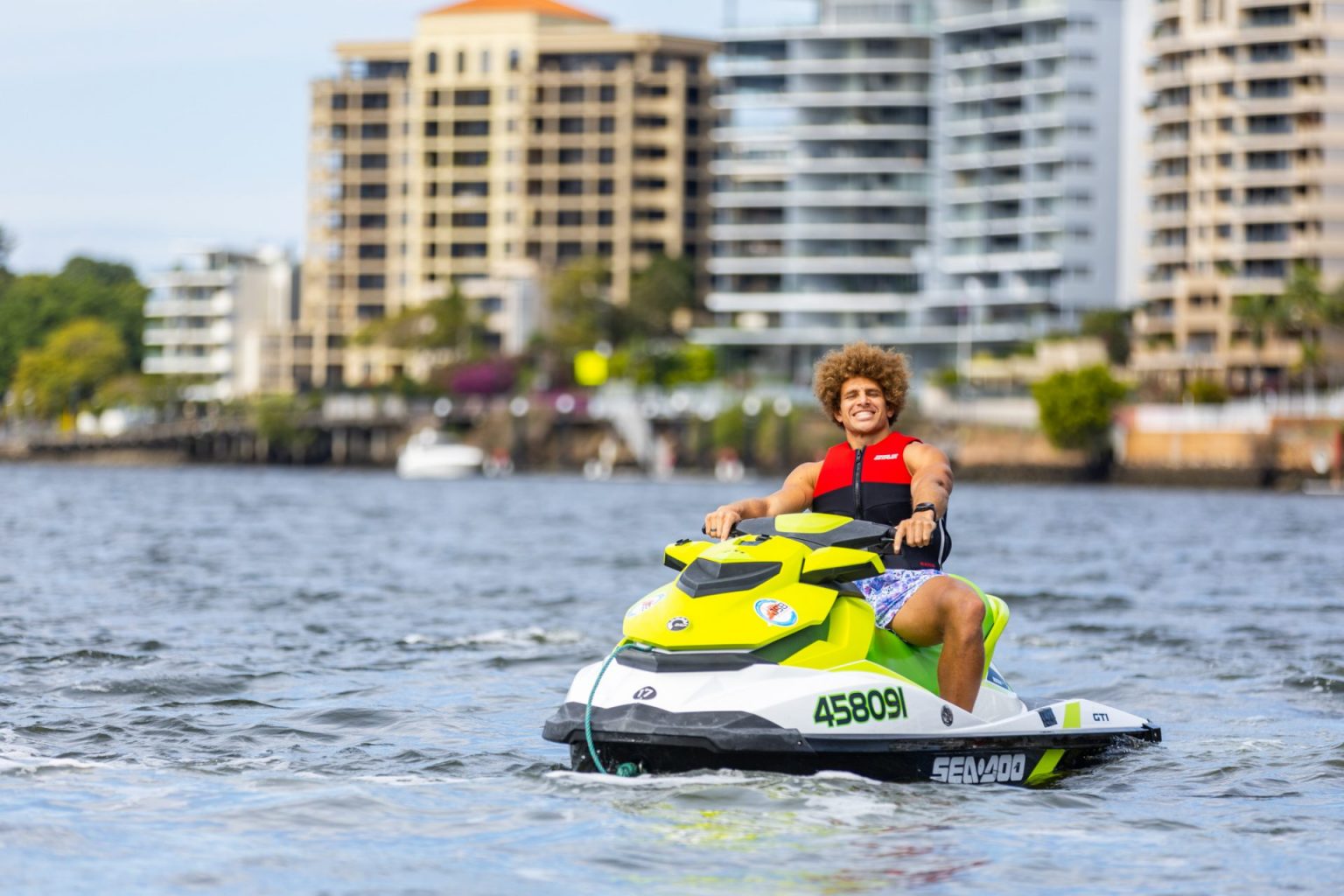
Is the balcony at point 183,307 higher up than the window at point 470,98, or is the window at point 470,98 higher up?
the window at point 470,98

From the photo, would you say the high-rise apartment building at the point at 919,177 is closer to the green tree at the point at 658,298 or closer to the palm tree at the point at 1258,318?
the green tree at the point at 658,298

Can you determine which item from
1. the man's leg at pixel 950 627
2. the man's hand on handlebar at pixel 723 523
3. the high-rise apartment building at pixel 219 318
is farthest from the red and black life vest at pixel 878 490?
the high-rise apartment building at pixel 219 318

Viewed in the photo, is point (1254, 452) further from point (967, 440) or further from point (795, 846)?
point (795, 846)

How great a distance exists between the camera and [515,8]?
157m

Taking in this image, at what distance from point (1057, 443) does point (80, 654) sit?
87.5 metres

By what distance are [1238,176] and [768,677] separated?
4072 inches

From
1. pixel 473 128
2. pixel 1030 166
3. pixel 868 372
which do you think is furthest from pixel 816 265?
pixel 868 372

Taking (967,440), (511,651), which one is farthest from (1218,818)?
(967,440)

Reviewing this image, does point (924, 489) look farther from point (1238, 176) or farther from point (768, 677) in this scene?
point (1238, 176)

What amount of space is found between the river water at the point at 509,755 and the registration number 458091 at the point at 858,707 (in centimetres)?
34

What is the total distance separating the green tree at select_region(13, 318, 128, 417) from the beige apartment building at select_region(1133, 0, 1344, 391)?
49.9 m

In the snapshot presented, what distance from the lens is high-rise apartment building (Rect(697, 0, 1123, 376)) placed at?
124m

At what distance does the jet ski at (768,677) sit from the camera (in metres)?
10.2

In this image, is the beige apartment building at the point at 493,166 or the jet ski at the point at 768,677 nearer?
the jet ski at the point at 768,677
